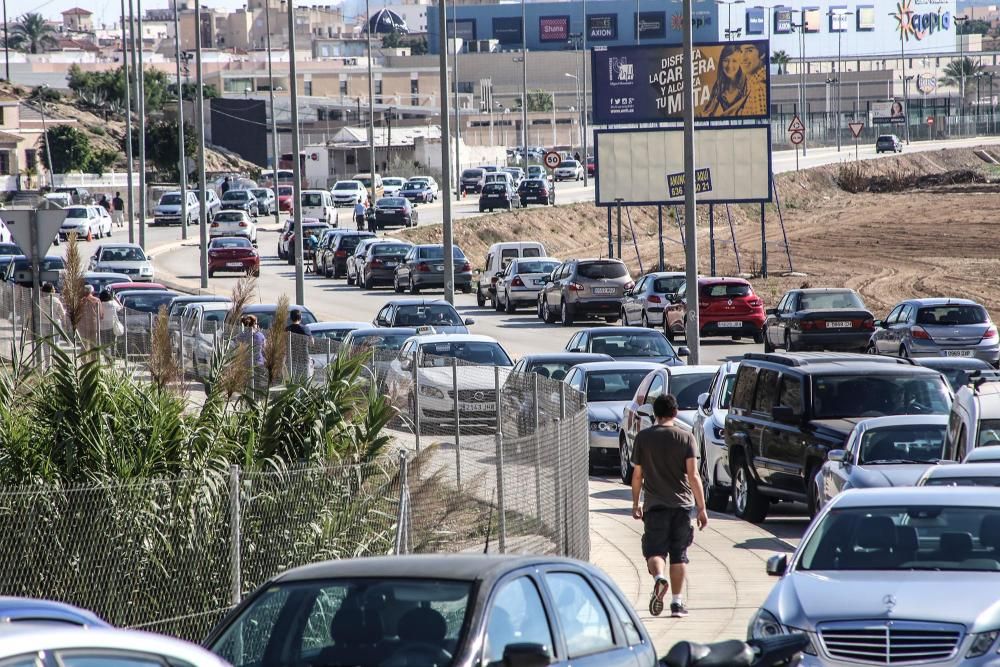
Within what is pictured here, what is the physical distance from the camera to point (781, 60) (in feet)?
630

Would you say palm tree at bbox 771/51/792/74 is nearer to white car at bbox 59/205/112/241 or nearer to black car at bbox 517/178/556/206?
black car at bbox 517/178/556/206

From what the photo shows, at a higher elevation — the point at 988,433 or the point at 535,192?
the point at 535,192

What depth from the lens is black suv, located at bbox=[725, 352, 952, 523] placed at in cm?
1755

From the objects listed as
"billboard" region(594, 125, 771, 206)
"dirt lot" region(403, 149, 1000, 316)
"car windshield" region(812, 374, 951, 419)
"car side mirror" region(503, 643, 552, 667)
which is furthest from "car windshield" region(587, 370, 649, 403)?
"billboard" region(594, 125, 771, 206)

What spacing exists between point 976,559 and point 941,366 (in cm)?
1272

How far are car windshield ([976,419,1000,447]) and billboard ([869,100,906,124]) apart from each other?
129661 mm

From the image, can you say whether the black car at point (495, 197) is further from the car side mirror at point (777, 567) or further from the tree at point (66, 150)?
the car side mirror at point (777, 567)

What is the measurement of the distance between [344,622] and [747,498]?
40.3ft

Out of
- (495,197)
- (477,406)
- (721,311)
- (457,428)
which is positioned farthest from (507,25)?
(457,428)

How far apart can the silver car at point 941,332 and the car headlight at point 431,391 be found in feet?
51.7

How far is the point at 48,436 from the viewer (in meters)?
11.6

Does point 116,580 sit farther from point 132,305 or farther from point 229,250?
point 229,250

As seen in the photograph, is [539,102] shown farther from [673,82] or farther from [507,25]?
[673,82]

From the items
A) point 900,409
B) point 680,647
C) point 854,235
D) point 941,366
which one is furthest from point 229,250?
point 680,647
